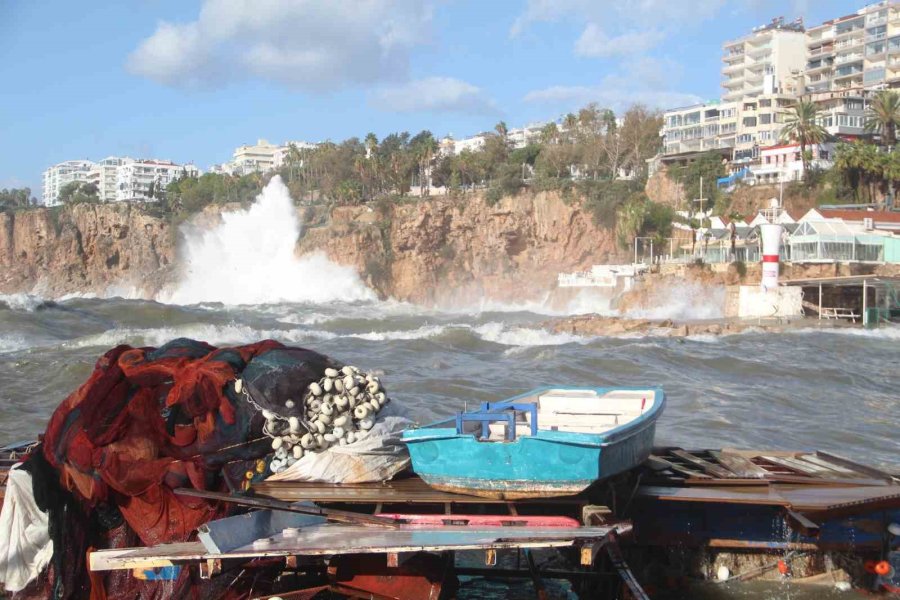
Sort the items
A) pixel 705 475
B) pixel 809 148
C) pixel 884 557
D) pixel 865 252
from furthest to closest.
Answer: pixel 809 148 < pixel 865 252 < pixel 705 475 < pixel 884 557

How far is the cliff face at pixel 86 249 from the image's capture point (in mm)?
86438

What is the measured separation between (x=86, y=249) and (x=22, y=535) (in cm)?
8719

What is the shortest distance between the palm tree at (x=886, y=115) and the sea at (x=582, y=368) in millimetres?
30506

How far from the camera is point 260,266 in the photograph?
79.7 meters

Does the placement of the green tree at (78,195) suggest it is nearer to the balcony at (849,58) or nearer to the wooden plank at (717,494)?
the balcony at (849,58)

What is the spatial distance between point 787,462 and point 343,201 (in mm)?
77382

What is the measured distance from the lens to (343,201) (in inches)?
3319

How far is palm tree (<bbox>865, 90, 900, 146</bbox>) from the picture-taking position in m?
68.8

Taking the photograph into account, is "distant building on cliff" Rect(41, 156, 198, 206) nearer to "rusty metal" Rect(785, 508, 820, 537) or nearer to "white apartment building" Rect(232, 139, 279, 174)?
"white apartment building" Rect(232, 139, 279, 174)

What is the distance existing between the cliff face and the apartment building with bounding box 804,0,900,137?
2450 inches

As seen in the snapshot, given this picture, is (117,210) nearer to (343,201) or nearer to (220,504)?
(343,201)

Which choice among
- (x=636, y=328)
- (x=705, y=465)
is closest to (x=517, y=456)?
(x=705, y=465)

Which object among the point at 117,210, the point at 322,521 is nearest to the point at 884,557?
the point at 322,521

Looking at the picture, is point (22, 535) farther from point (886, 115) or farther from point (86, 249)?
point (86, 249)
